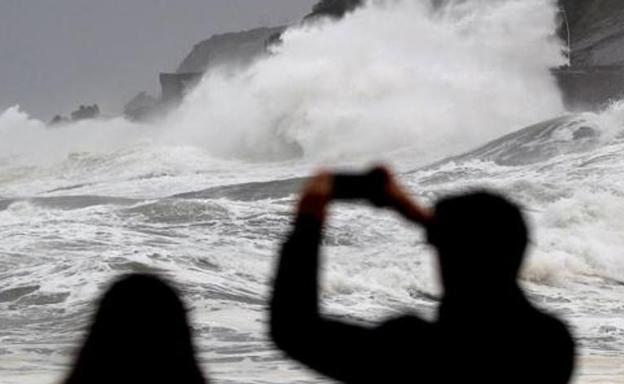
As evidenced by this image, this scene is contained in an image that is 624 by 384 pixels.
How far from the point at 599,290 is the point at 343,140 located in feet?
54.5

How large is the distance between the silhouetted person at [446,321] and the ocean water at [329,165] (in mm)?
72

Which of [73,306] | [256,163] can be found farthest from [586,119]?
[73,306]

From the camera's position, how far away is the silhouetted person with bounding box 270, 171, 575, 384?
1.51 m

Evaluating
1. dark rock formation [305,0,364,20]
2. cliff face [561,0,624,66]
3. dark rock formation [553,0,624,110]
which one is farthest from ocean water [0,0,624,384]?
dark rock formation [305,0,364,20]

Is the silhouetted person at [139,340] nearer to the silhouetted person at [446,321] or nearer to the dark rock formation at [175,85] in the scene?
the silhouetted person at [446,321]

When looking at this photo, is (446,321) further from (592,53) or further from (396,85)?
(592,53)

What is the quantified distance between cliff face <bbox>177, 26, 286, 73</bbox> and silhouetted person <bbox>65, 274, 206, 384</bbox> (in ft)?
217

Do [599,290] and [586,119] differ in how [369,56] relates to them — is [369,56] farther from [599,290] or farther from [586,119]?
[599,290]

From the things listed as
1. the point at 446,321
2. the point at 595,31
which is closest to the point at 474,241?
the point at 446,321

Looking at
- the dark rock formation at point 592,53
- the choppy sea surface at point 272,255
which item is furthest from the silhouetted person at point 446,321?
the dark rock formation at point 592,53

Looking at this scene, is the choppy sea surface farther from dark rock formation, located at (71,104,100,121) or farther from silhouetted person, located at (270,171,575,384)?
dark rock formation, located at (71,104,100,121)

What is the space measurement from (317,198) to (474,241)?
0.23 m

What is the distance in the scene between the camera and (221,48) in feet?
271

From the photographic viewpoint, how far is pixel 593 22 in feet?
109
